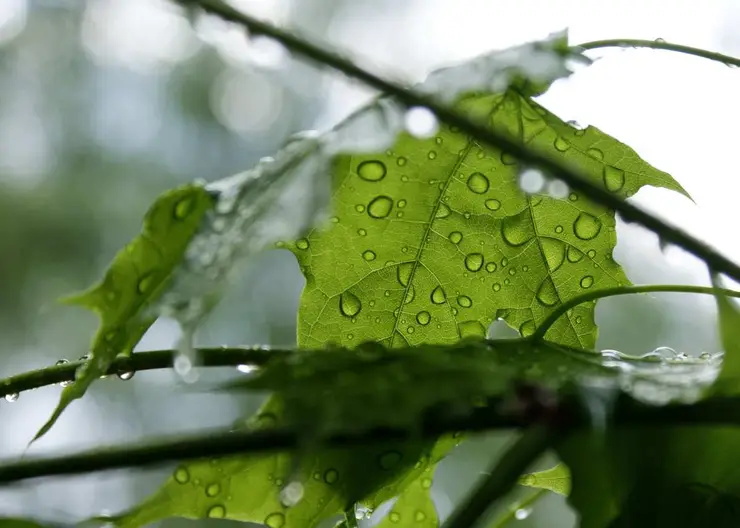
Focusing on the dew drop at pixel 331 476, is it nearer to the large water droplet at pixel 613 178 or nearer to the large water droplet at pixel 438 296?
the large water droplet at pixel 438 296

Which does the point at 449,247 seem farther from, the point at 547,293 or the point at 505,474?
the point at 505,474

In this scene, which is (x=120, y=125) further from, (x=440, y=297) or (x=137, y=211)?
(x=440, y=297)

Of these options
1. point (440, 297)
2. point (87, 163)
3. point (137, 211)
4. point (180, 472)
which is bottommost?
point (180, 472)

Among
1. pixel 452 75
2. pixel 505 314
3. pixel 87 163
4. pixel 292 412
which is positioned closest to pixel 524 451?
pixel 292 412

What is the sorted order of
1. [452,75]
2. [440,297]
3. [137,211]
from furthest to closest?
[137,211]
[440,297]
[452,75]

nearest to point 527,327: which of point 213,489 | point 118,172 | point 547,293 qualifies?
point 547,293

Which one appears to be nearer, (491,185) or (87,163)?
(491,185)

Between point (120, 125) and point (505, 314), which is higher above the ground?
point (120, 125)

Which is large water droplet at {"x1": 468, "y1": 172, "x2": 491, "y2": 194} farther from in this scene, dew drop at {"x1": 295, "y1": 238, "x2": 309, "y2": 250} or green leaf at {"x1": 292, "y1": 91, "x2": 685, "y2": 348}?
dew drop at {"x1": 295, "y1": 238, "x2": 309, "y2": 250}
